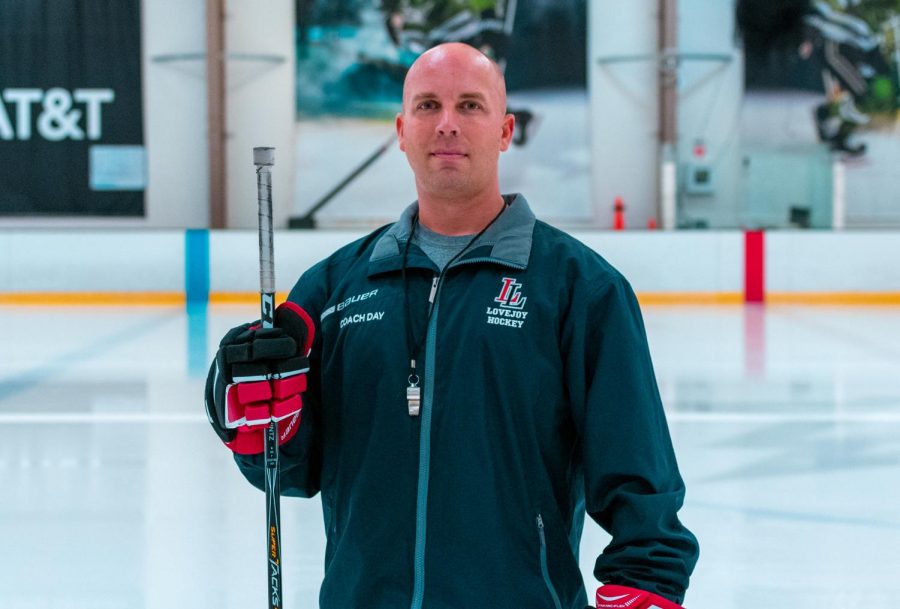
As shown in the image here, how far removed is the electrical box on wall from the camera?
1512 centimetres

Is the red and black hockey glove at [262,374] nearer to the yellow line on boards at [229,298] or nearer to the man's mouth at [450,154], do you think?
the man's mouth at [450,154]

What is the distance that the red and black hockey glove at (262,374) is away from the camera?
178 cm

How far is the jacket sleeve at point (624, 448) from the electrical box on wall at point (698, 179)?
13763 mm

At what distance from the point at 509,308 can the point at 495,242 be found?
0.12 meters

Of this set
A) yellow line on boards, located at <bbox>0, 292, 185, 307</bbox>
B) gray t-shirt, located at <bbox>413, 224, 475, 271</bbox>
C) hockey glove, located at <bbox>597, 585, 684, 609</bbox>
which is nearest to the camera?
hockey glove, located at <bbox>597, 585, 684, 609</bbox>

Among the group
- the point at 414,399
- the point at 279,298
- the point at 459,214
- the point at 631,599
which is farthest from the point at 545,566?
the point at 279,298

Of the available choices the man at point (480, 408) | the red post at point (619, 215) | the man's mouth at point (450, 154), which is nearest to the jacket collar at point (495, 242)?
the man at point (480, 408)

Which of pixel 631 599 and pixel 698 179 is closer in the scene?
pixel 631 599

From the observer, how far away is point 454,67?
185cm

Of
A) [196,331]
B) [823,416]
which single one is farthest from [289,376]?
[196,331]

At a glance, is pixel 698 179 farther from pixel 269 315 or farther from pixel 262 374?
pixel 262 374

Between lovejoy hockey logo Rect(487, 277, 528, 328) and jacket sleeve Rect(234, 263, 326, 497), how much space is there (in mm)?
345

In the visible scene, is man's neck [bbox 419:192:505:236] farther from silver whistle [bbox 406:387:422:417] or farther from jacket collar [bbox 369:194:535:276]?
silver whistle [bbox 406:387:422:417]

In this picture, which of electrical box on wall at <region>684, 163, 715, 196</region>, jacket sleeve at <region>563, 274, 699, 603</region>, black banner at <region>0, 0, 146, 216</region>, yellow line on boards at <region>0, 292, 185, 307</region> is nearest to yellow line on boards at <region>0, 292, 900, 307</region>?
yellow line on boards at <region>0, 292, 185, 307</region>
